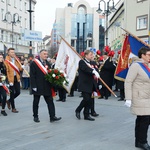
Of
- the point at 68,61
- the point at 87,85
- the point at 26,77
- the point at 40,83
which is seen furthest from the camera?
the point at 26,77

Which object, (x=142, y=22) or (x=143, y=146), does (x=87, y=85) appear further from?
(x=142, y=22)

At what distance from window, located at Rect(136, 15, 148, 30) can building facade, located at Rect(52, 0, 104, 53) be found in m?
54.1

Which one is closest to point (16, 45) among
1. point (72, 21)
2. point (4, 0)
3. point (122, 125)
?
point (4, 0)

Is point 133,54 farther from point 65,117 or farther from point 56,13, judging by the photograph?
point 56,13

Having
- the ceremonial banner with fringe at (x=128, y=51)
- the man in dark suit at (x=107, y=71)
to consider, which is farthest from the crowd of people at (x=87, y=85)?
the man in dark suit at (x=107, y=71)

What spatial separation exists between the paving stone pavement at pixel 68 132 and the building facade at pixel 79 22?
7563cm

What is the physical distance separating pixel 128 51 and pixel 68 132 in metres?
3.83

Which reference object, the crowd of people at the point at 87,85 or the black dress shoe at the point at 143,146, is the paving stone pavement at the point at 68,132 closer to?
the black dress shoe at the point at 143,146

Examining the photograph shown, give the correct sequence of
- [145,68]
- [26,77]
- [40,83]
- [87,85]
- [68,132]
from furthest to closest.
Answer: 1. [26,77]
2. [87,85]
3. [40,83]
4. [68,132]
5. [145,68]

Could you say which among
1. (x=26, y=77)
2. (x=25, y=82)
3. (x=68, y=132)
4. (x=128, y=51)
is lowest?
(x=68, y=132)

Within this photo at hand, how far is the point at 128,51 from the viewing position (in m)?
9.16

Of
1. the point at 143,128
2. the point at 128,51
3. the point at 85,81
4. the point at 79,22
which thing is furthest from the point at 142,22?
the point at 79,22

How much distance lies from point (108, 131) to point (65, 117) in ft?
6.44

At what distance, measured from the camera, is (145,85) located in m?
5.07
